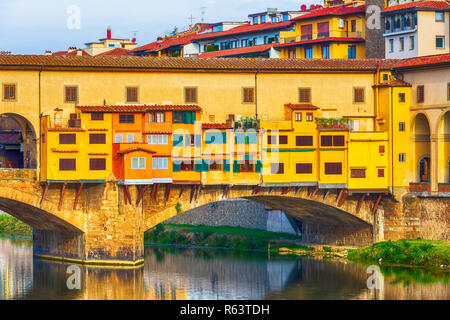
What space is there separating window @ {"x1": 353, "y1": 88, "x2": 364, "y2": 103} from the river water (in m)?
9.53

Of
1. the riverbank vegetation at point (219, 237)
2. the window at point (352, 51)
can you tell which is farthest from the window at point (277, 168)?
the window at point (352, 51)

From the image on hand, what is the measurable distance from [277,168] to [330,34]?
20119 mm

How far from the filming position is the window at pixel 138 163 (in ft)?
223

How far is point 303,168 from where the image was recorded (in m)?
71.2

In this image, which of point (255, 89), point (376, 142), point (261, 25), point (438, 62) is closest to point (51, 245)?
point (255, 89)

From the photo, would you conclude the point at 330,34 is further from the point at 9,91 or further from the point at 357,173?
the point at 9,91

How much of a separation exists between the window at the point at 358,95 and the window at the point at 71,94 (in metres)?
16.3

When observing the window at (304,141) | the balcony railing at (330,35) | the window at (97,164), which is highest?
the balcony railing at (330,35)

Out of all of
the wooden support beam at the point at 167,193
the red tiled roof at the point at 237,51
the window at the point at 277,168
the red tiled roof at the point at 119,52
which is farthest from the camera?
the red tiled roof at the point at 119,52

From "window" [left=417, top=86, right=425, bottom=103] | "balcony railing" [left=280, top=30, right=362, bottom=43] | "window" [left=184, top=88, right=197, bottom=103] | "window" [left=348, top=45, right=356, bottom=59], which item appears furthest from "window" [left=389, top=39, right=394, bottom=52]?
"window" [left=184, top=88, right=197, bottom=103]

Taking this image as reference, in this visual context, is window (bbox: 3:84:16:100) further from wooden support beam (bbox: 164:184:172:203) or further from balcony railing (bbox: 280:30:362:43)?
balcony railing (bbox: 280:30:362:43)

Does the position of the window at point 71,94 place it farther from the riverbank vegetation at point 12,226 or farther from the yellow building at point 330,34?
the yellow building at point 330,34

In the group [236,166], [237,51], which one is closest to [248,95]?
[236,166]

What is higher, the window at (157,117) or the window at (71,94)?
the window at (71,94)
